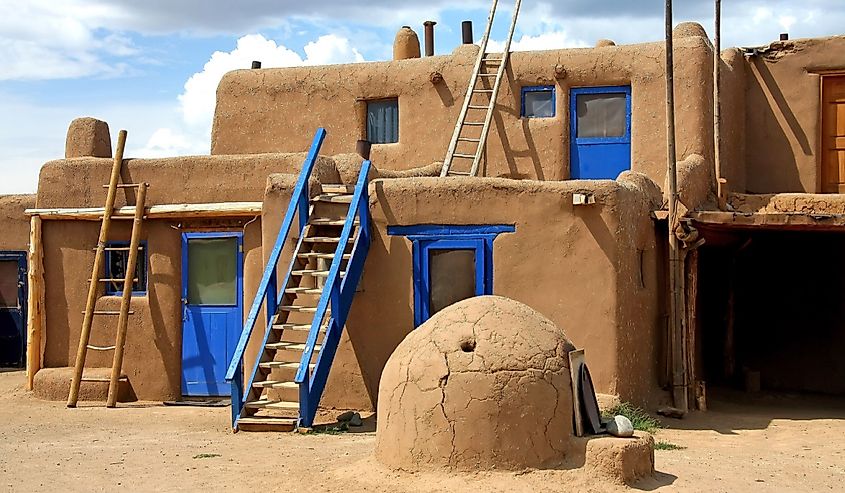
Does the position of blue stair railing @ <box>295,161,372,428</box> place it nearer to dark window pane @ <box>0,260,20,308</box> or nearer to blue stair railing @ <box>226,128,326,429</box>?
blue stair railing @ <box>226,128,326,429</box>

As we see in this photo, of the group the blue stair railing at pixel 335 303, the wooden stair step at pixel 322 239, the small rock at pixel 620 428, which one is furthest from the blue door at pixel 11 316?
the small rock at pixel 620 428

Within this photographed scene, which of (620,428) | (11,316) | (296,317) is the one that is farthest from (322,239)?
(11,316)

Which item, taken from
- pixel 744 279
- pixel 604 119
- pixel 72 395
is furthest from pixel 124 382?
pixel 744 279

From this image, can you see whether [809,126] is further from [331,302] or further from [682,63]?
[331,302]

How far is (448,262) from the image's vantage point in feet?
42.7

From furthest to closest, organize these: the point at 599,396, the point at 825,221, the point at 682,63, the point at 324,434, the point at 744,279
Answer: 1. the point at 744,279
2. the point at 682,63
3. the point at 825,221
4. the point at 599,396
5. the point at 324,434

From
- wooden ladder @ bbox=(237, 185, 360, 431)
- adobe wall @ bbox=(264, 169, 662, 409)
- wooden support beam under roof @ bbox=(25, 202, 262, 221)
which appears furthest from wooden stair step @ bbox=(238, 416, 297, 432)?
wooden support beam under roof @ bbox=(25, 202, 262, 221)

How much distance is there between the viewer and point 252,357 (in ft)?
44.3

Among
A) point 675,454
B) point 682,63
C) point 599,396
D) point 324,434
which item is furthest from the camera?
point 682,63

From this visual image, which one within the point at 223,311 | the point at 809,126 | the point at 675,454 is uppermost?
the point at 809,126

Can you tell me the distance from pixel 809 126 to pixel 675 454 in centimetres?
790

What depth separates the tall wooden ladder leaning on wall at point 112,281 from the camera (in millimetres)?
14523

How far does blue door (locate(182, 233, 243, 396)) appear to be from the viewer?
587 inches

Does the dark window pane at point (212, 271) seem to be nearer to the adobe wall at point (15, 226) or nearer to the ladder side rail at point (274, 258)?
the ladder side rail at point (274, 258)
